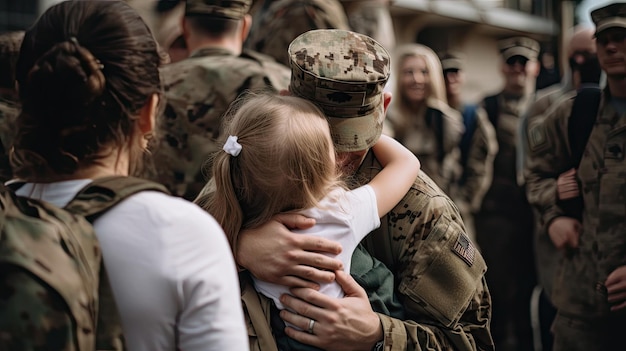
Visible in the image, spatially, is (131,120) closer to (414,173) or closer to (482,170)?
(414,173)

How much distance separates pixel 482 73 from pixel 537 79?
13678mm

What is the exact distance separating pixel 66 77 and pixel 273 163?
23.5 inches

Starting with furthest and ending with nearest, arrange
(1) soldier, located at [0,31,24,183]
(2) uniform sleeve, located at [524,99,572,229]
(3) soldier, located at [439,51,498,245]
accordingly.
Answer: (3) soldier, located at [439,51,498,245] → (2) uniform sleeve, located at [524,99,572,229] → (1) soldier, located at [0,31,24,183]

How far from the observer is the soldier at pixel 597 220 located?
12.5 feet

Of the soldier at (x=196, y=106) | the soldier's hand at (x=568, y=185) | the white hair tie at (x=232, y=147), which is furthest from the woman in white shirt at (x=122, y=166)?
the soldier's hand at (x=568, y=185)

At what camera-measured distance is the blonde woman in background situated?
687 cm

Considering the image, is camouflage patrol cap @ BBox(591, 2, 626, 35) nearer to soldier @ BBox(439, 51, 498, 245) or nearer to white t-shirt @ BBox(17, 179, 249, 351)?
white t-shirt @ BBox(17, 179, 249, 351)

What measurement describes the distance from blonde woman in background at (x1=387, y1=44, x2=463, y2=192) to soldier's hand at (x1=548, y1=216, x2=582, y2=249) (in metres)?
2.52

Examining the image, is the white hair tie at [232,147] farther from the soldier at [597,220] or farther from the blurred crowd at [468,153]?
the soldier at [597,220]

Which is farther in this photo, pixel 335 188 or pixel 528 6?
A: pixel 528 6

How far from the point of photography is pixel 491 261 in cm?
711

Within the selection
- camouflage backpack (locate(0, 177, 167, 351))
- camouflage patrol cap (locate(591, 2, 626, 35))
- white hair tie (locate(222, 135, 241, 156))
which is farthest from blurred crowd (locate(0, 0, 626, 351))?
camouflage backpack (locate(0, 177, 167, 351))

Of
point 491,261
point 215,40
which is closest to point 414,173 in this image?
point 215,40

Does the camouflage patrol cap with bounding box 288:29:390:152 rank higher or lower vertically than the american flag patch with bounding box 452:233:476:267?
higher
